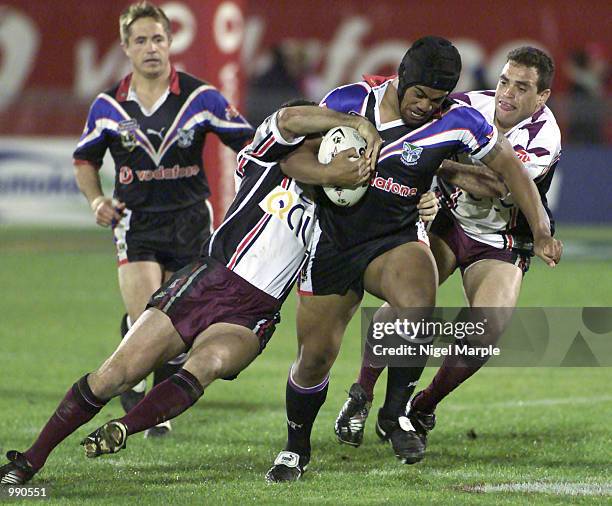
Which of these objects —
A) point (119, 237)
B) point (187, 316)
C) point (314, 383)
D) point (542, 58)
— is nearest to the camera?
point (187, 316)

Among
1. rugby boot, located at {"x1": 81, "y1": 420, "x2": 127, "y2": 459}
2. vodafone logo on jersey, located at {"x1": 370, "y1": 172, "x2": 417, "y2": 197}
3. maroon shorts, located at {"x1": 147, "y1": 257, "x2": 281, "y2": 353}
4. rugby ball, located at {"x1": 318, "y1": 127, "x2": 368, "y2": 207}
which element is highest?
rugby ball, located at {"x1": 318, "y1": 127, "x2": 368, "y2": 207}

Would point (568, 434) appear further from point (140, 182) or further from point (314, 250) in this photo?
point (140, 182)

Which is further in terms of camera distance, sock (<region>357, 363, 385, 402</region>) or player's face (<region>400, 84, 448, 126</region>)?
sock (<region>357, 363, 385, 402</region>)

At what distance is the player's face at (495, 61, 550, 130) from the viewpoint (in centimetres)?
666

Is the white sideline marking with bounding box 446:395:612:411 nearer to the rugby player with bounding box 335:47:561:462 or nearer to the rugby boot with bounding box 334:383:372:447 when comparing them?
the rugby player with bounding box 335:47:561:462

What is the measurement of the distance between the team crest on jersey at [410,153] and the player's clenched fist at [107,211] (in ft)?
6.09

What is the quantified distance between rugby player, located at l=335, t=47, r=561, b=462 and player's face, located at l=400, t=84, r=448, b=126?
1.96 ft

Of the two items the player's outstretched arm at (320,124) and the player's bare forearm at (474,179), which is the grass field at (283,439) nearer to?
the player's bare forearm at (474,179)

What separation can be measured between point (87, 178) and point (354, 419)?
89.8 inches

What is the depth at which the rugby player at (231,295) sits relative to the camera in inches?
217

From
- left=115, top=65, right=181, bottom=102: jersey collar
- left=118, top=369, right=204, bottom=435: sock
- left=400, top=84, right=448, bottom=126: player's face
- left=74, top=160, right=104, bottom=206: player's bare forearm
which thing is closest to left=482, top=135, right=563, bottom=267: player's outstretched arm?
left=400, top=84, right=448, bottom=126: player's face

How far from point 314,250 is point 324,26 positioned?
51.7 ft

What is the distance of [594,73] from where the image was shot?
20328mm

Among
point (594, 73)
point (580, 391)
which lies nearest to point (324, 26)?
point (594, 73)
